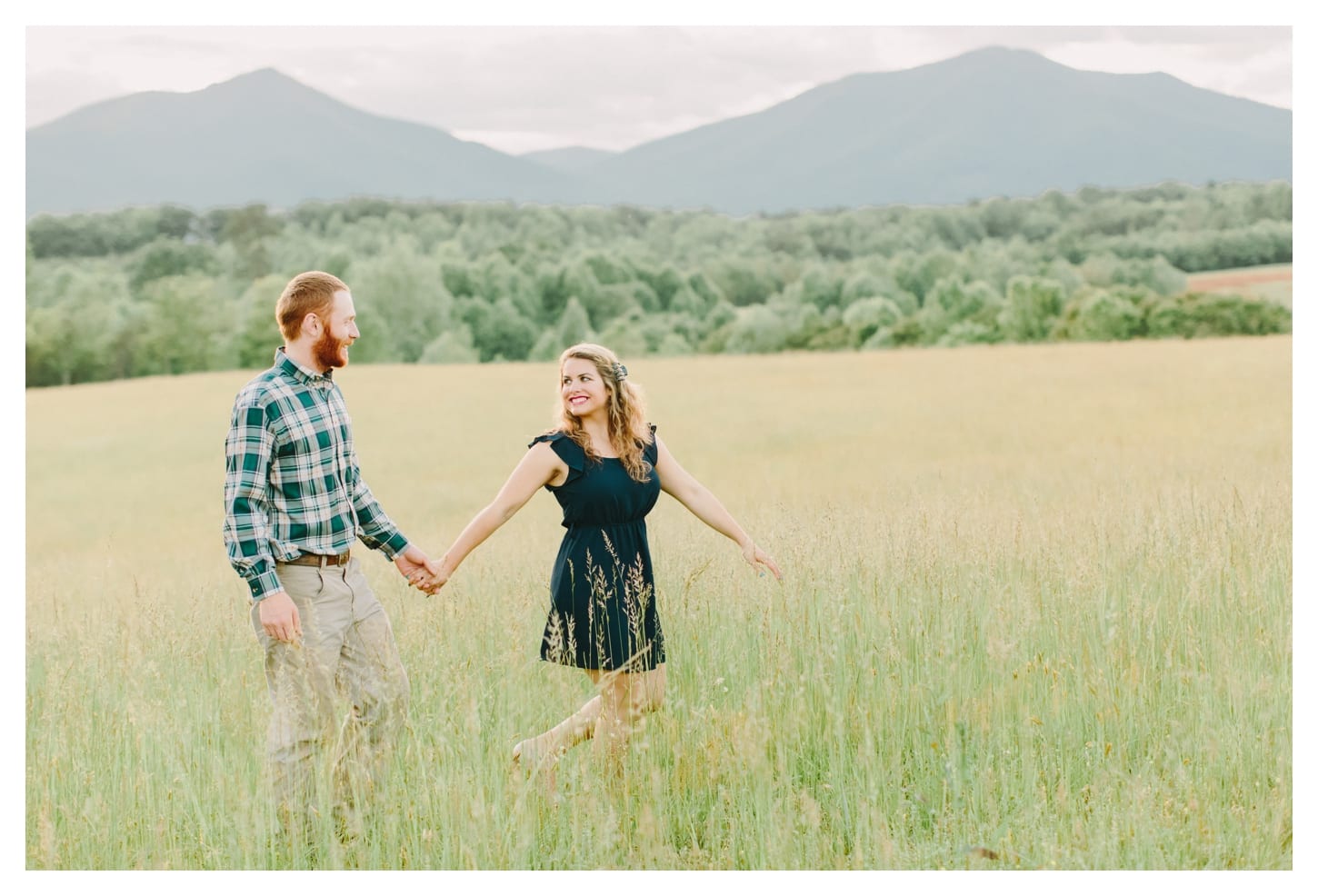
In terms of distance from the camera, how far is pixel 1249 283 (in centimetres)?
1900

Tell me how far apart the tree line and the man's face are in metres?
23.2

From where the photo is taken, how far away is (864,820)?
4.07 metres

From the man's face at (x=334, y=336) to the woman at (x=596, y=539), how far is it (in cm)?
78

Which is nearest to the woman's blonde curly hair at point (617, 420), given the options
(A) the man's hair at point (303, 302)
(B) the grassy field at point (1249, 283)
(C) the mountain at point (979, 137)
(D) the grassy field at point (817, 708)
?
(D) the grassy field at point (817, 708)

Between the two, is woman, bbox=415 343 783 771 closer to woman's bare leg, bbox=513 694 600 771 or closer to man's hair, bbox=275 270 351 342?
woman's bare leg, bbox=513 694 600 771

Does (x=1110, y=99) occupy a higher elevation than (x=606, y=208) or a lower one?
lower

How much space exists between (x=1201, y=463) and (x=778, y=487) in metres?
3.87

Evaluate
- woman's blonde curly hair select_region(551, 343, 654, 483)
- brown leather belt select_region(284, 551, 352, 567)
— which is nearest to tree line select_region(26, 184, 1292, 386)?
woman's blonde curly hair select_region(551, 343, 654, 483)

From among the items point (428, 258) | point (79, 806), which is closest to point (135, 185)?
point (428, 258)

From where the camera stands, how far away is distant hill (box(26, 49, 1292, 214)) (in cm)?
826

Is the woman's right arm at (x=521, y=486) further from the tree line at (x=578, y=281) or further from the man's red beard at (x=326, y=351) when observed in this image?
the tree line at (x=578, y=281)

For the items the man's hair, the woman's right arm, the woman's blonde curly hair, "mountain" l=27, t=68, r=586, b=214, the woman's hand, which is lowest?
the woman's hand

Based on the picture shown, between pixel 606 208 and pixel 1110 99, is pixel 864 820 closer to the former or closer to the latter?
pixel 1110 99

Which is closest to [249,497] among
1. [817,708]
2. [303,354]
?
[303,354]
